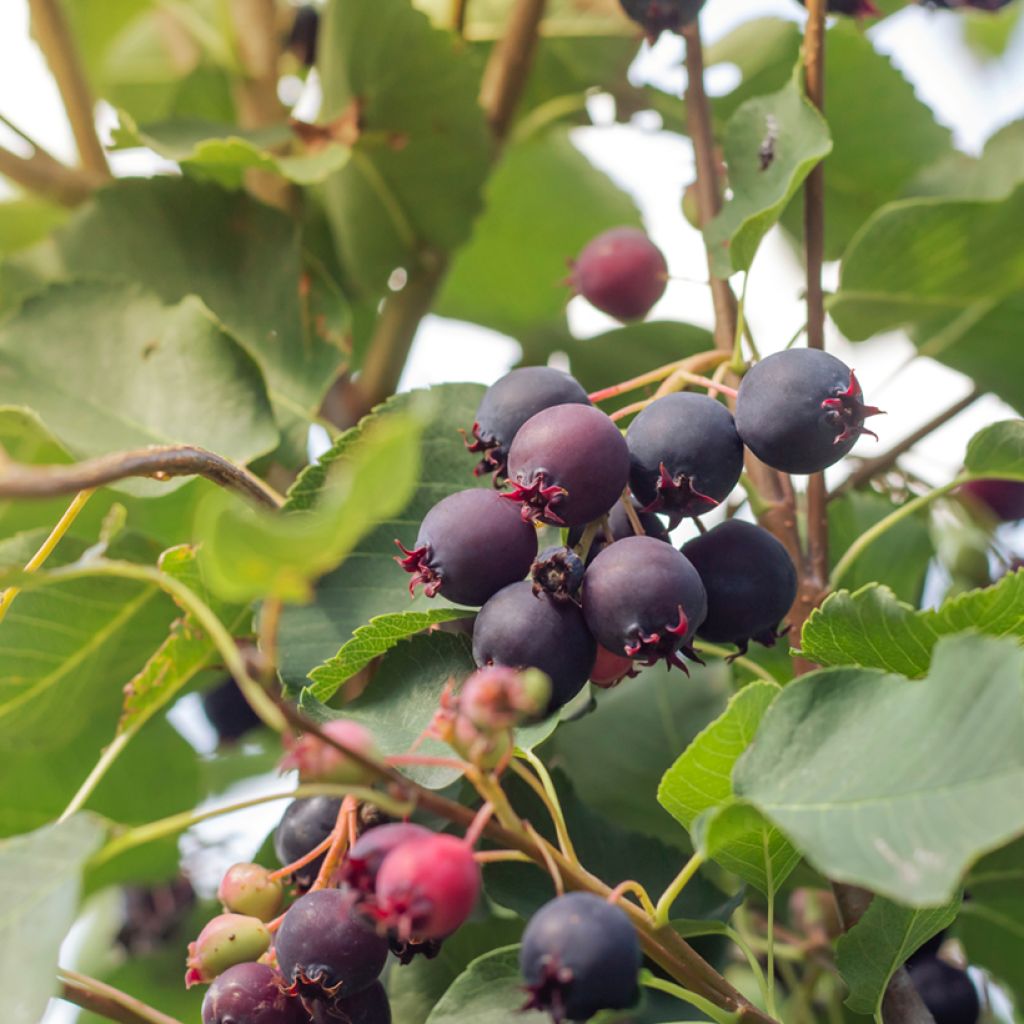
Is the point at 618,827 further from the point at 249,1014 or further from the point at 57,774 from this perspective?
the point at 57,774

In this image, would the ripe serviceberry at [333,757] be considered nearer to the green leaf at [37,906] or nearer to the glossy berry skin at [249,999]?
the green leaf at [37,906]

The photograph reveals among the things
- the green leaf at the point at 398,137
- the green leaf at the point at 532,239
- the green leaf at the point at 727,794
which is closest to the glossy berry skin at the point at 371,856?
the green leaf at the point at 727,794

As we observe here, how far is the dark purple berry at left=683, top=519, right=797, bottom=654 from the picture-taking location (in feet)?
2.35

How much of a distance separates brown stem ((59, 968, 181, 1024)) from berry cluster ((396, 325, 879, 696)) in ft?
0.98

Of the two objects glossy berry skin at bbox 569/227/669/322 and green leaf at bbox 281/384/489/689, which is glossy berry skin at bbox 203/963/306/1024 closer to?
green leaf at bbox 281/384/489/689

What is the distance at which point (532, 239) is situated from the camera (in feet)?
5.77

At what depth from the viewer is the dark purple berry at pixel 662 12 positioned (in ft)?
3.26

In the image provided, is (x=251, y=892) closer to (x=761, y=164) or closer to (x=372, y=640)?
→ (x=372, y=640)

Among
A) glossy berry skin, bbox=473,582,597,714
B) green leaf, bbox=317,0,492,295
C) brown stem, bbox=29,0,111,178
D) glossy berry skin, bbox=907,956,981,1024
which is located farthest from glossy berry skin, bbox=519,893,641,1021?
brown stem, bbox=29,0,111,178

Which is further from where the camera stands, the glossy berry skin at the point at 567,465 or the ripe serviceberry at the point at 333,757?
the glossy berry skin at the point at 567,465

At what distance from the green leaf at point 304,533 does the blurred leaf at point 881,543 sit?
29.6 inches

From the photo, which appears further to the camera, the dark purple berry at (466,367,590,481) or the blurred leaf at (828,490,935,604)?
the blurred leaf at (828,490,935,604)

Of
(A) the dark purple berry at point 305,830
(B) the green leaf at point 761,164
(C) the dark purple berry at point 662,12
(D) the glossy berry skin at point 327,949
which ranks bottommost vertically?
(D) the glossy berry skin at point 327,949

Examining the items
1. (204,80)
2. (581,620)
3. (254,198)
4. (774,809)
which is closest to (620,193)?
(204,80)
